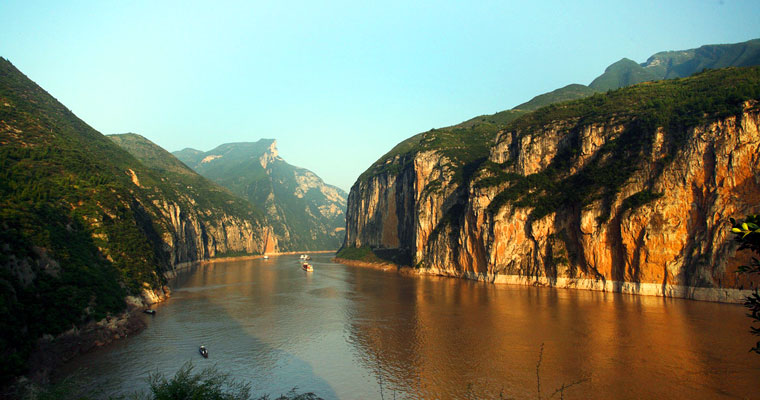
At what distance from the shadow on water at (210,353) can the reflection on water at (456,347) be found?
0.12 metres

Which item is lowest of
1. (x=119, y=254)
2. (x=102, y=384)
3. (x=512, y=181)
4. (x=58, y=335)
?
(x=102, y=384)

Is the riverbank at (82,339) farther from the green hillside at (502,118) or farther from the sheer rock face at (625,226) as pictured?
the green hillside at (502,118)

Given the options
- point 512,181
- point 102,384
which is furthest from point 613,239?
point 102,384

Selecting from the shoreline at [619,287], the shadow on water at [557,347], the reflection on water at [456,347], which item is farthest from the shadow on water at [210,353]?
the shoreline at [619,287]

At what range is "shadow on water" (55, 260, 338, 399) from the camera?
30.2 metres

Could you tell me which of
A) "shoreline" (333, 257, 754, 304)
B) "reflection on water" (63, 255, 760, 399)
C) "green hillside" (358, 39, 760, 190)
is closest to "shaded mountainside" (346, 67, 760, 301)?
"shoreline" (333, 257, 754, 304)

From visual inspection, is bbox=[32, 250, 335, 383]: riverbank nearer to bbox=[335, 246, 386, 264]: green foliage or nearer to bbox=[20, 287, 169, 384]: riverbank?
bbox=[20, 287, 169, 384]: riverbank

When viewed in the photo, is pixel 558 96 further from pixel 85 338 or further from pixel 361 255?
pixel 85 338

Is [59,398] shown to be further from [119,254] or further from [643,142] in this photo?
[643,142]

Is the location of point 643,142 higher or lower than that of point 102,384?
higher

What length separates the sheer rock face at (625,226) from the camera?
5350 centimetres

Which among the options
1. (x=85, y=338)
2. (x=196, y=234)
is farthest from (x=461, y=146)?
(x=85, y=338)

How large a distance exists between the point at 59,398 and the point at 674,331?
4690 cm

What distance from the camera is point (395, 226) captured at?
143 m
